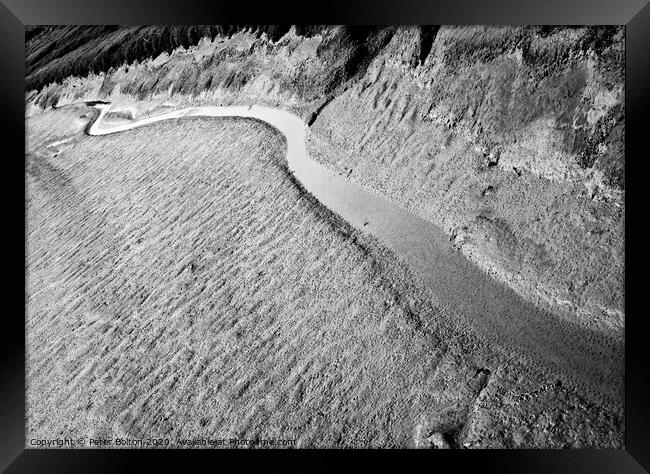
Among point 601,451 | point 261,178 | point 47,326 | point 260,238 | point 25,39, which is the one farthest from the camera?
point 261,178

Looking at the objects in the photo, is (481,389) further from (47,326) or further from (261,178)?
(47,326)

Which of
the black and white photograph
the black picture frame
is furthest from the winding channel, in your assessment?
the black picture frame

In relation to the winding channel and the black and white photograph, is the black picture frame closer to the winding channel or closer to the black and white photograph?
the black and white photograph

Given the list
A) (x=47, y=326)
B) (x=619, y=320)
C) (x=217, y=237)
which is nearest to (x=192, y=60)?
(x=217, y=237)
